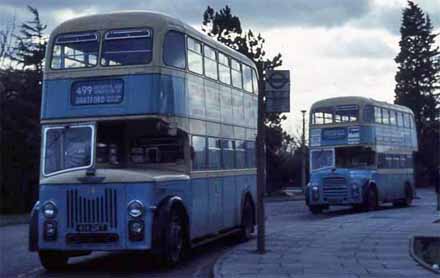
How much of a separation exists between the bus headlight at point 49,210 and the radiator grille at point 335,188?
795 inches

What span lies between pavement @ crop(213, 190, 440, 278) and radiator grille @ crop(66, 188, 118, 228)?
1.93m

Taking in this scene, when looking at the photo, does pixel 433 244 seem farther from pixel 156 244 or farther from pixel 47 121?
pixel 47 121

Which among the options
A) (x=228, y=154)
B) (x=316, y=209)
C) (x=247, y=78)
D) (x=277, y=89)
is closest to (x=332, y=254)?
(x=277, y=89)

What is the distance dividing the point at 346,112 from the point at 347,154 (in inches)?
66.9

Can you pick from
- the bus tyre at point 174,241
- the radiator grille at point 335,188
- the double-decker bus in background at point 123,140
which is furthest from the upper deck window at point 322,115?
the bus tyre at point 174,241

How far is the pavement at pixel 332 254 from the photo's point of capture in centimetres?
1334

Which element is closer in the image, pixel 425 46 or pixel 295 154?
pixel 295 154

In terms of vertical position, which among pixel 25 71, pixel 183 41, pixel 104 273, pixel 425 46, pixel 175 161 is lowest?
pixel 104 273

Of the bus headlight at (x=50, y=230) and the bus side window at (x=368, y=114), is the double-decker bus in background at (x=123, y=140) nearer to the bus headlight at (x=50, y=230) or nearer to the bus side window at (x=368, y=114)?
the bus headlight at (x=50, y=230)

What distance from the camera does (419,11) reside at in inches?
3290

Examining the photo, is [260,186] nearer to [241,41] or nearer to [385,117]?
[385,117]

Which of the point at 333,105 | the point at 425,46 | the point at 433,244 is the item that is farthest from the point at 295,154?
the point at 433,244

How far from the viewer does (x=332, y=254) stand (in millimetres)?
15914

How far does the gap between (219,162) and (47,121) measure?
4646mm
